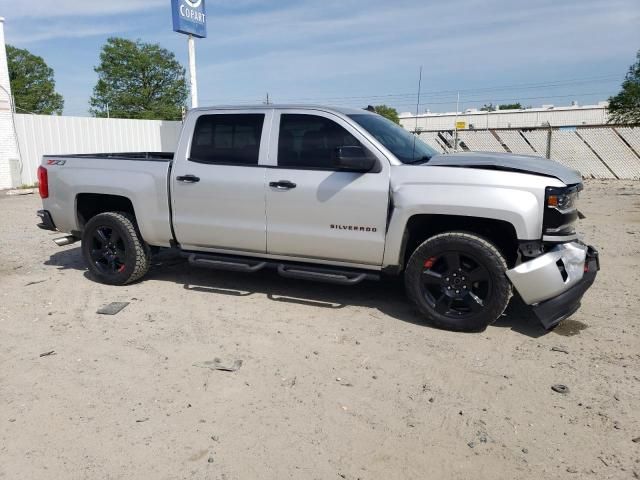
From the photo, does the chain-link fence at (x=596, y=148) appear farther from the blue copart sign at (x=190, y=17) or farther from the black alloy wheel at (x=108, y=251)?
the black alloy wheel at (x=108, y=251)

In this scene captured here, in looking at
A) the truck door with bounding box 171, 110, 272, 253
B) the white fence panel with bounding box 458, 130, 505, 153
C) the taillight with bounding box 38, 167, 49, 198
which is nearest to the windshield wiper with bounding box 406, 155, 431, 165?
the truck door with bounding box 171, 110, 272, 253

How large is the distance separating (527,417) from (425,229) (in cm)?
Result: 202

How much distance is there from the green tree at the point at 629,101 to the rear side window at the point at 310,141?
10.9 m

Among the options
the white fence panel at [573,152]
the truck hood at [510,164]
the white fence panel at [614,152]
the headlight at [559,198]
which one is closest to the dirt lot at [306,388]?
the headlight at [559,198]

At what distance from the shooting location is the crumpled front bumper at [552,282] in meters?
4.15

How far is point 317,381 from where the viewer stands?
3.71 m

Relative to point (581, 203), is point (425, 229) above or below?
above

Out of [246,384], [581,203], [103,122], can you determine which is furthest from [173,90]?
[246,384]

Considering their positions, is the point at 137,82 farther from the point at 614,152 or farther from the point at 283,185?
the point at 283,185

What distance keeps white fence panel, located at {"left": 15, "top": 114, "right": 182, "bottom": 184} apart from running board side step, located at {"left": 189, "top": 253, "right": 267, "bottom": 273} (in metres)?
10.8

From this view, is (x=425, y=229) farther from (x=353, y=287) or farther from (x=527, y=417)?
(x=527, y=417)

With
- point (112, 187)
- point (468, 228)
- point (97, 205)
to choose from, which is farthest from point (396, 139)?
point (97, 205)

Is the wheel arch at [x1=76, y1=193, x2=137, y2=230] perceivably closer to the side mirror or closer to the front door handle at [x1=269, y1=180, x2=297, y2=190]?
the front door handle at [x1=269, y1=180, x2=297, y2=190]

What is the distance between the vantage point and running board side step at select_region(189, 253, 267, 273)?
5.20 metres
